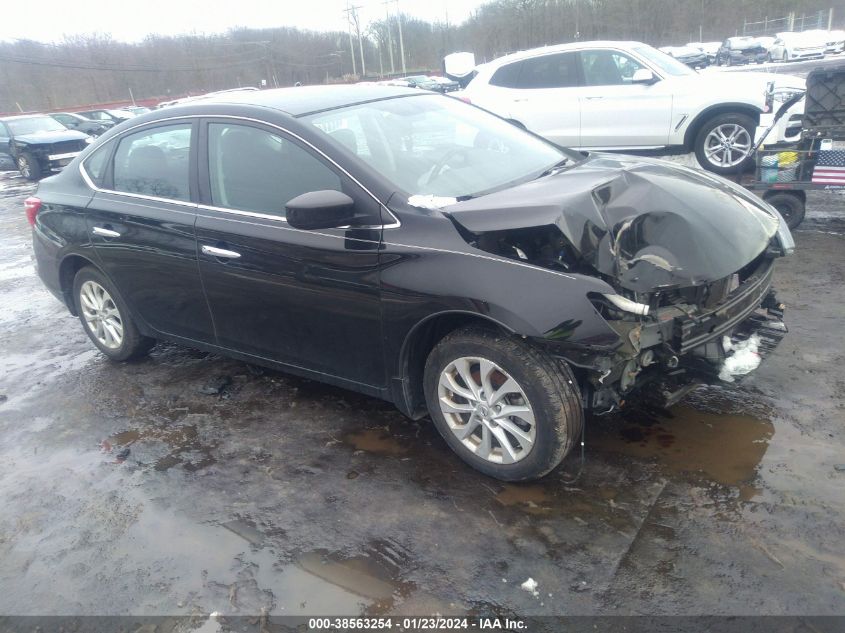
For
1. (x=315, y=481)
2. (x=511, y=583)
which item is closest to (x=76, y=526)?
(x=315, y=481)

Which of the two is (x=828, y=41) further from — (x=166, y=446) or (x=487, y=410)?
(x=166, y=446)

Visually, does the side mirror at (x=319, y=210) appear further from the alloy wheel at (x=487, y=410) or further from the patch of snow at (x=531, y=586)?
the patch of snow at (x=531, y=586)

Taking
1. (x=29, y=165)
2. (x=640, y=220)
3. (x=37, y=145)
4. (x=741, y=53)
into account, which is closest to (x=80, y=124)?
(x=29, y=165)

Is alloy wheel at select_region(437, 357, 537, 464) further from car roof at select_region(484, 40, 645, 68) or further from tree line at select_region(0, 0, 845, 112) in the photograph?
tree line at select_region(0, 0, 845, 112)

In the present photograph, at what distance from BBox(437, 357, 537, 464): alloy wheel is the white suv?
596 centimetres

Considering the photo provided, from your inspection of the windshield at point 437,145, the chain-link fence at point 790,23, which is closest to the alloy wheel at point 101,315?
the windshield at point 437,145

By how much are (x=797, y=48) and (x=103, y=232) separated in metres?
35.3

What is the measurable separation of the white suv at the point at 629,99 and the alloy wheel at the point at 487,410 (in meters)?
5.96

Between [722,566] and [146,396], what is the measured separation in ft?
12.0

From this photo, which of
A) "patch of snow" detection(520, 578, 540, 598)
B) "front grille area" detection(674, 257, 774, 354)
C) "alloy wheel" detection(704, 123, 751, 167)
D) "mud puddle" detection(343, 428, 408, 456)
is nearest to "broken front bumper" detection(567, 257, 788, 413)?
"front grille area" detection(674, 257, 774, 354)

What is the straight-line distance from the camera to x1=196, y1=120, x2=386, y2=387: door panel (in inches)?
131

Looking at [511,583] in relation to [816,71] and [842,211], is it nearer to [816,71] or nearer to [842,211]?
[816,71]

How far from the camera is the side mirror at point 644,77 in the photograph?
27.5ft

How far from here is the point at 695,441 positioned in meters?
3.34
